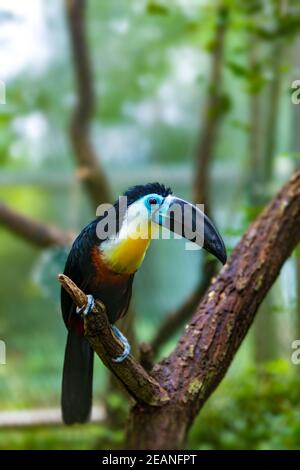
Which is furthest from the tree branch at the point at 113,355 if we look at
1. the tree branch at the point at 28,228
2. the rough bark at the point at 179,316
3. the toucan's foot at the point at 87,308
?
the tree branch at the point at 28,228

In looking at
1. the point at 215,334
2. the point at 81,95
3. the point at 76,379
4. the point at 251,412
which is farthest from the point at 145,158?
the point at 76,379

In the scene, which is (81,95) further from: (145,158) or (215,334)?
(215,334)

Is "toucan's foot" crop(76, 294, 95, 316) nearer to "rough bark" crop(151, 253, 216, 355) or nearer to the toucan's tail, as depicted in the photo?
the toucan's tail

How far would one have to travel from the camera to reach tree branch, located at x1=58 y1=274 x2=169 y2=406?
3.04 ft

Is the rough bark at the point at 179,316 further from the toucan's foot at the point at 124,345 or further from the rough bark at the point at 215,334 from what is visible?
the toucan's foot at the point at 124,345

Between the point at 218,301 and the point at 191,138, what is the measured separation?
1.30m

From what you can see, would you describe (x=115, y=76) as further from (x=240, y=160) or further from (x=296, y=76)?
(x=296, y=76)

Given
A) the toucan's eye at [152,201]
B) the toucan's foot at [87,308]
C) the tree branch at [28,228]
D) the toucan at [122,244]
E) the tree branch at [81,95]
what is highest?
the tree branch at [81,95]

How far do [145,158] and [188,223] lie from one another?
4.20ft

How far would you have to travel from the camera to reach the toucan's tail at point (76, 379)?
1039mm

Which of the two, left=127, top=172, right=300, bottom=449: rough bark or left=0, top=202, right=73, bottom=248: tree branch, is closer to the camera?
left=127, top=172, right=300, bottom=449: rough bark

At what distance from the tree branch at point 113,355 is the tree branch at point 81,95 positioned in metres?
0.92

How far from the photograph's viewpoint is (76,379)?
1.06 meters

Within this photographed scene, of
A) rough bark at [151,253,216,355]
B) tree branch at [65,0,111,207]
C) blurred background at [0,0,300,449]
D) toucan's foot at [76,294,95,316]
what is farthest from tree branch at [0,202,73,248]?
toucan's foot at [76,294,95,316]
